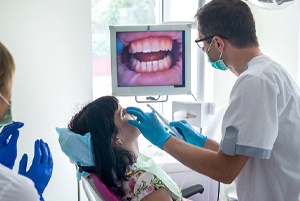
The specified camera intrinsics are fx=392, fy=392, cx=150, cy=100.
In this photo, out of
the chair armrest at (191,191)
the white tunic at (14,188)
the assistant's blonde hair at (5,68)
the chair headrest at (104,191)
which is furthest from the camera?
the chair armrest at (191,191)

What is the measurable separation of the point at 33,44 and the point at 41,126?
1.51 feet

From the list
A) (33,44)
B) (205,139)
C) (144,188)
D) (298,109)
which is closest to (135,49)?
(33,44)

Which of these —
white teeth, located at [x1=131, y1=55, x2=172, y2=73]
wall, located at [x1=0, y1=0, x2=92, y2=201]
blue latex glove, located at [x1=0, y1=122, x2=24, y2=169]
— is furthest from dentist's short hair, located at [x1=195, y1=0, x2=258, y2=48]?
wall, located at [x1=0, y1=0, x2=92, y2=201]

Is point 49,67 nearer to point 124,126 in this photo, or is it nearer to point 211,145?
point 124,126

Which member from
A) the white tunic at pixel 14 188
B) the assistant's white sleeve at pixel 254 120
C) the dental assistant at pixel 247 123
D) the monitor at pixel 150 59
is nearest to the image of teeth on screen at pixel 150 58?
the monitor at pixel 150 59

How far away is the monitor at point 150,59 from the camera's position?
2182mm

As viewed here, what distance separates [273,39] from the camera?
2.59 metres

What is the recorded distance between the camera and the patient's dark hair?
1558 millimetres

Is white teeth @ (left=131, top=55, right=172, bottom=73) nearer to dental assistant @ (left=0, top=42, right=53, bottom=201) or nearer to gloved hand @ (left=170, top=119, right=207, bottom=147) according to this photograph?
gloved hand @ (left=170, top=119, right=207, bottom=147)

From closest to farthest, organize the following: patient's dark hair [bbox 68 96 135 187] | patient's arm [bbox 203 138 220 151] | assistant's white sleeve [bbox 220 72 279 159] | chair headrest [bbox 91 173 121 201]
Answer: assistant's white sleeve [bbox 220 72 279 159] → chair headrest [bbox 91 173 121 201] → patient's dark hair [bbox 68 96 135 187] → patient's arm [bbox 203 138 220 151]

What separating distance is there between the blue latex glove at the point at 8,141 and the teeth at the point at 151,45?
0.85 m

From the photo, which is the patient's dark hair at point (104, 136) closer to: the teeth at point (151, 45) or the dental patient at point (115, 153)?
the dental patient at point (115, 153)

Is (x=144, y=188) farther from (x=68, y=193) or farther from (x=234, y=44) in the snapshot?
(x=68, y=193)

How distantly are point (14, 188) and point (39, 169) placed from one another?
0.47m
